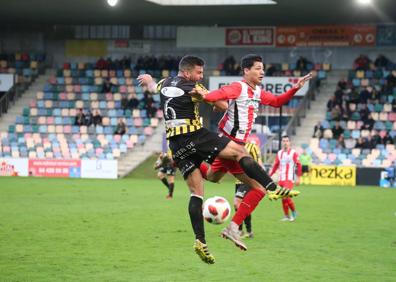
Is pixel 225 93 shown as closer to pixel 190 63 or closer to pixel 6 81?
pixel 190 63

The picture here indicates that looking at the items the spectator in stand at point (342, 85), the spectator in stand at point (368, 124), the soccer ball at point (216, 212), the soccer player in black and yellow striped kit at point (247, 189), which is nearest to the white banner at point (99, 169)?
the spectator in stand at point (342, 85)

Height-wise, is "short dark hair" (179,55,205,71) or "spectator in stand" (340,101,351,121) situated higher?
"short dark hair" (179,55,205,71)

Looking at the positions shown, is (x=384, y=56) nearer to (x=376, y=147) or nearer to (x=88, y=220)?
(x=376, y=147)

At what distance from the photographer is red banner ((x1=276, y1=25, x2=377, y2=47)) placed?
4253 centimetres

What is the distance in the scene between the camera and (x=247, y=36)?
1753 inches

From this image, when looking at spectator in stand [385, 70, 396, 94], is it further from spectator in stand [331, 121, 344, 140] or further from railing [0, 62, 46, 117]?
railing [0, 62, 46, 117]

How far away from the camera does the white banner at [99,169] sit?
128ft

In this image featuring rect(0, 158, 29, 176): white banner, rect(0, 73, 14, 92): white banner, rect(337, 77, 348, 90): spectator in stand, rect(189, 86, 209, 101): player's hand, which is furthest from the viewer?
rect(0, 73, 14, 92): white banner

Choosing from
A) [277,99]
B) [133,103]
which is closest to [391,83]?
[133,103]

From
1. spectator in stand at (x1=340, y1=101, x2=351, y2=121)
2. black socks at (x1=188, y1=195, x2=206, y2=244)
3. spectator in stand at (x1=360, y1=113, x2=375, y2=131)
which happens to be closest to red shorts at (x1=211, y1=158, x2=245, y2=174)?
black socks at (x1=188, y1=195, x2=206, y2=244)

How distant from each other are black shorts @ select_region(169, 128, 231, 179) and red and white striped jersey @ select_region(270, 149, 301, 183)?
9.55 m

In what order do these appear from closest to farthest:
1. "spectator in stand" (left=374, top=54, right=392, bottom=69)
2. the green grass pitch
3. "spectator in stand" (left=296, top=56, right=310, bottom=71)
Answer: the green grass pitch
"spectator in stand" (left=374, top=54, right=392, bottom=69)
"spectator in stand" (left=296, top=56, right=310, bottom=71)

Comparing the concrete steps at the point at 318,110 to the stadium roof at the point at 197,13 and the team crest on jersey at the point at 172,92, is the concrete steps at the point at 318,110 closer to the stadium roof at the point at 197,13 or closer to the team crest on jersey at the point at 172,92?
the stadium roof at the point at 197,13

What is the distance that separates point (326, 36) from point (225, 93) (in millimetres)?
34043
